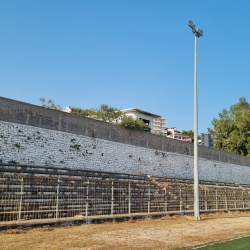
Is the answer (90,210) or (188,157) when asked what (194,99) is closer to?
(90,210)

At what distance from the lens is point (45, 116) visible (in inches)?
604

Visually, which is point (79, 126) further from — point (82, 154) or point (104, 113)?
point (104, 113)

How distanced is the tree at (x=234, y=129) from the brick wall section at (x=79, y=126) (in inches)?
654

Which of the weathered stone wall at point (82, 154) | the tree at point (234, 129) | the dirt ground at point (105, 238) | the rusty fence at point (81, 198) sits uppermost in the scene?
the tree at point (234, 129)

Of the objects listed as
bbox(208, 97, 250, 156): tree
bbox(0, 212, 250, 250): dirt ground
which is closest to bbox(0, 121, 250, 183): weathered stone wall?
bbox(0, 212, 250, 250): dirt ground

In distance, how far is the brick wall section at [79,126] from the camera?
555 inches

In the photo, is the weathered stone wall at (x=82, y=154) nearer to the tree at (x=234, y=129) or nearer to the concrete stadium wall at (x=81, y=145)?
the concrete stadium wall at (x=81, y=145)

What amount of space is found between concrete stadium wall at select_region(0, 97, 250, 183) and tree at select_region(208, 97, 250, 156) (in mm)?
16620

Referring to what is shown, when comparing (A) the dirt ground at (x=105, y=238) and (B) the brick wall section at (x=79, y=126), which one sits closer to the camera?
(A) the dirt ground at (x=105, y=238)

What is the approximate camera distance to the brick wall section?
14102 mm

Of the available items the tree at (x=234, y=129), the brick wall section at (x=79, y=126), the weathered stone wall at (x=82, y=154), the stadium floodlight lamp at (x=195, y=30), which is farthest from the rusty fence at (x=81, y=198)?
the tree at (x=234, y=129)

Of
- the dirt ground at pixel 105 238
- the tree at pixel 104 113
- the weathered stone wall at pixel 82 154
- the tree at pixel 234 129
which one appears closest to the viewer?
the dirt ground at pixel 105 238

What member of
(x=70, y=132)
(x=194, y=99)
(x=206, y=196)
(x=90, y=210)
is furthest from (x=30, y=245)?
Result: (x=206, y=196)

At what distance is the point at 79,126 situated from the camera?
17000 mm
